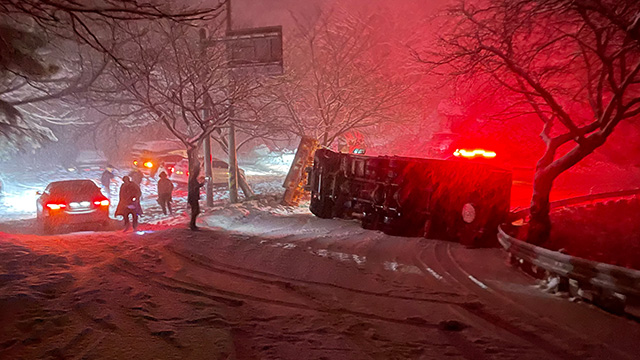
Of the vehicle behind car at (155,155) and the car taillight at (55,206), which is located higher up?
the vehicle behind car at (155,155)

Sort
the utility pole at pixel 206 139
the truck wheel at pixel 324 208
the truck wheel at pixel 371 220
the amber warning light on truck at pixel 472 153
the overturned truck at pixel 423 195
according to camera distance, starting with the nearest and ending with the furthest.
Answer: the overturned truck at pixel 423 195 < the truck wheel at pixel 371 220 < the truck wheel at pixel 324 208 < the utility pole at pixel 206 139 < the amber warning light on truck at pixel 472 153

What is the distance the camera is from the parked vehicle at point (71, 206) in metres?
10.5

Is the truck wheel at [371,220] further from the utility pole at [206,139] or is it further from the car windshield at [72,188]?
the car windshield at [72,188]

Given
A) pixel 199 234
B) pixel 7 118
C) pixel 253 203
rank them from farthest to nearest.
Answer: pixel 253 203
pixel 7 118
pixel 199 234

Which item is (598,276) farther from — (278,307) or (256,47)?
(256,47)

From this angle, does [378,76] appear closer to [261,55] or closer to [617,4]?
[261,55]

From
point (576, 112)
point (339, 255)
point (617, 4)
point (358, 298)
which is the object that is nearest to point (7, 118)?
point (339, 255)

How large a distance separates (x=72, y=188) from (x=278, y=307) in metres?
9.84

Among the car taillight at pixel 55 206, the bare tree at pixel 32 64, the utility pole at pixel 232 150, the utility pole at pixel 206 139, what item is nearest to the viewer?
the car taillight at pixel 55 206

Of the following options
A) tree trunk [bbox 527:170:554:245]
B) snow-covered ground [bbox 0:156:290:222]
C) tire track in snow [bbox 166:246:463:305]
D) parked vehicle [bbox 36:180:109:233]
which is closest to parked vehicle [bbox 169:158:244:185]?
snow-covered ground [bbox 0:156:290:222]

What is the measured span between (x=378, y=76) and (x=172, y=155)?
15341mm

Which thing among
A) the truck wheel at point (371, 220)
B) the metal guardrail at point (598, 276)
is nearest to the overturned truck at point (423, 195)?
the truck wheel at point (371, 220)

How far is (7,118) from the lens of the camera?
1212 cm

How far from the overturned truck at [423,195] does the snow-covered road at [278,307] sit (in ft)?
4.26
